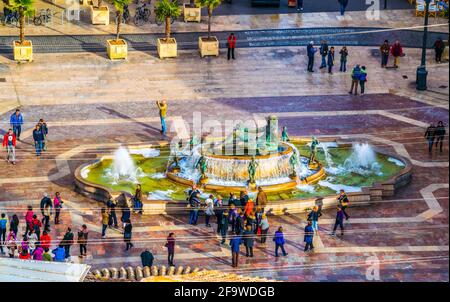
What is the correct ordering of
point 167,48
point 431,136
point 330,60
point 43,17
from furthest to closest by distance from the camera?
point 43,17 → point 167,48 → point 330,60 → point 431,136

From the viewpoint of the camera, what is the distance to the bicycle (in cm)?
6912

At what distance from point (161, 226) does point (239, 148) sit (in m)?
5.21

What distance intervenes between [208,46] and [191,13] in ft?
18.8

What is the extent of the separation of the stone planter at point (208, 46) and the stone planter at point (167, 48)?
4.18ft

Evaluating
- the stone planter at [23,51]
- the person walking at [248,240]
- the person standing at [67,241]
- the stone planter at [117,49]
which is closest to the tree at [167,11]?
the stone planter at [117,49]

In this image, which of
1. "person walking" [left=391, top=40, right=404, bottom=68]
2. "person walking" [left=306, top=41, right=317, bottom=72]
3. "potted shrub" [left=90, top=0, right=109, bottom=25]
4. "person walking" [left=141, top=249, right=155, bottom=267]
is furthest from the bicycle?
"person walking" [left=141, top=249, right=155, bottom=267]

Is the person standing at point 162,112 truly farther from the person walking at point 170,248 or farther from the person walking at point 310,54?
the person walking at point 170,248

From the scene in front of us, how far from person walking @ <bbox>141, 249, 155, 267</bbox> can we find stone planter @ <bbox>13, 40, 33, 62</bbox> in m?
23.7

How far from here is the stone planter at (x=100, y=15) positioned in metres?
69.1

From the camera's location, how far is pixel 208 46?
65.2 meters

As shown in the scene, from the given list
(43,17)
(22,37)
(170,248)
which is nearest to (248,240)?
(170,248)

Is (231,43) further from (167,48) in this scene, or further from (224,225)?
(224,225)

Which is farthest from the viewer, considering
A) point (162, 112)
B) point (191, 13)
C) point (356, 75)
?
point (191, 13)
